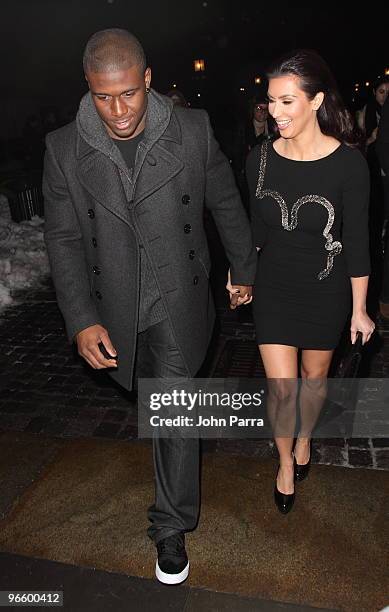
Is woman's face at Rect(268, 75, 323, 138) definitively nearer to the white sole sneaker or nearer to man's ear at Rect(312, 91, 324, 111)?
man's ear at Rect(312, 91, 324, 111)

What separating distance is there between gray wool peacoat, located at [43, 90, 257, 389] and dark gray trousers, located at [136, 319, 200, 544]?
0.09 meters

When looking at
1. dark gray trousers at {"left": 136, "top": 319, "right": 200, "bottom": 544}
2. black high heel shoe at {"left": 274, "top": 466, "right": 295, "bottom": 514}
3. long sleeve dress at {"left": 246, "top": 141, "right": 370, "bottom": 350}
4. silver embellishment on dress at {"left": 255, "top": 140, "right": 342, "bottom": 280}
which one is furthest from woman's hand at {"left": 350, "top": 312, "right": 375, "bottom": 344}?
black high heel shoe at {"left": 274, "top": 466, "right": 295, "bottom": 514}

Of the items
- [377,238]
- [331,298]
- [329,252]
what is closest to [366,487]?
[331,298]

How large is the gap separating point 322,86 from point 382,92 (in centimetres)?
524

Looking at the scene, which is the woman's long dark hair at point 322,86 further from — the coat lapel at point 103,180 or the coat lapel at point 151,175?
the coat lapel at point 103,180

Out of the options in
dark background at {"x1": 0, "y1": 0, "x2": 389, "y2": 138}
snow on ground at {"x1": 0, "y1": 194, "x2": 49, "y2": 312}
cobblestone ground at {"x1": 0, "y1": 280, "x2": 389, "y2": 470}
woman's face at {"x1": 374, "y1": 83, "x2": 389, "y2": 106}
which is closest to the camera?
cobblestone ground at {"x1": 0, "y1": 280, "x2": 389, "y2": 470}

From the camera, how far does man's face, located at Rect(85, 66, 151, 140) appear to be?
2.50m

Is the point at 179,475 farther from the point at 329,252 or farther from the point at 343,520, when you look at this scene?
the point at 329,252

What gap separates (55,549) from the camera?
10.8ft

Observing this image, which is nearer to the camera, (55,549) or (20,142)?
(55,549)

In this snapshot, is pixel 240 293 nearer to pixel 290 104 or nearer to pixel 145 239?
pixel 145 239

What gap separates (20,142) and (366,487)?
18269 mm

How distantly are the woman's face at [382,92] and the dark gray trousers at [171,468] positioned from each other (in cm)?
586

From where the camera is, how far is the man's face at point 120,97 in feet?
8.19
